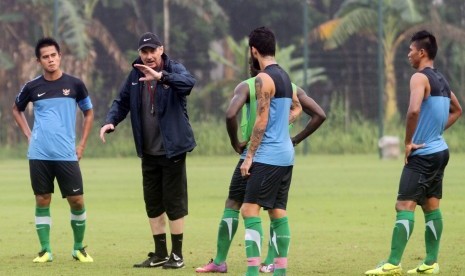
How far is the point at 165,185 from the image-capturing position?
1179cm

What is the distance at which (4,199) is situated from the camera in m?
22.0

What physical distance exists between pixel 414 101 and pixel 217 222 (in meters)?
6.70

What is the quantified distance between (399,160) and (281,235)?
26.0 meters

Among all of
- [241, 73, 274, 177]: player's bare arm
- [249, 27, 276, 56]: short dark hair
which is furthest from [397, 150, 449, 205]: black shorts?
[249, 27, 276, 56]: short dark hair

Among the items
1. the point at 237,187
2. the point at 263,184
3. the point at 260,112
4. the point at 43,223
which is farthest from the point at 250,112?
the point at 43,223

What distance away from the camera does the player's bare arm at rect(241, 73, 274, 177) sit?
984 cm

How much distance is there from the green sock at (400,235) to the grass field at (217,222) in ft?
1.92

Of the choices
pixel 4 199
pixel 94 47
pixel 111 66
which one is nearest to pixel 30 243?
pixel 4 199

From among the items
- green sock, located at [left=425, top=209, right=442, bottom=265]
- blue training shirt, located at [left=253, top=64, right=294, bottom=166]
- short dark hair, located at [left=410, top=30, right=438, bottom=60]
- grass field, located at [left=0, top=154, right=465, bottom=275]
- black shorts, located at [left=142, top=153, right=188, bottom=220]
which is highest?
short dark hair, located at [left=410, top=30, right=438, bottom=60]

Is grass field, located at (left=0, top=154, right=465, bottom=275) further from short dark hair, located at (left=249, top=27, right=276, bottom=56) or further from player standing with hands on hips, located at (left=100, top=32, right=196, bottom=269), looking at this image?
short dark hair, located at (left=249, top=27, right=276, bottom=56)

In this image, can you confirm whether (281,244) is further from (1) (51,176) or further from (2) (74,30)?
(2) (74,30)

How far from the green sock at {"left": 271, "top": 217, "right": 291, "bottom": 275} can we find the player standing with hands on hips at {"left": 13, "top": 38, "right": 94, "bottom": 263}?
2429 mm

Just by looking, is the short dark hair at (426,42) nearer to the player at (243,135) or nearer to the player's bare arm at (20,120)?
the player at (243,135)

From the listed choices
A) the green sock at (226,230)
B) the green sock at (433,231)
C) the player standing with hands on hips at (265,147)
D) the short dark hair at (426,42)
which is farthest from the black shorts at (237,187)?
the short dark hair at (426,42)
